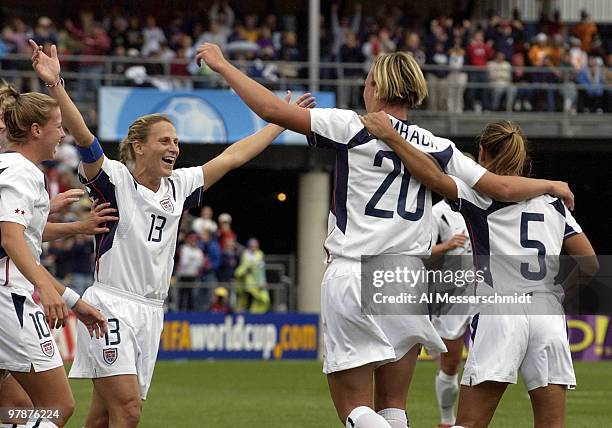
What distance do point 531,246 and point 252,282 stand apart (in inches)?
717

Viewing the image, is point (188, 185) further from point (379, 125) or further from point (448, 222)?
point (448, 222)

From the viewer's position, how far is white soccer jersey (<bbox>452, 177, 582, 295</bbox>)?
662cm

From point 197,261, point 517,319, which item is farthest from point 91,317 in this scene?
point 197,261

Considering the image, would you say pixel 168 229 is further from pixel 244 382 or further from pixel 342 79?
pixel 342 79

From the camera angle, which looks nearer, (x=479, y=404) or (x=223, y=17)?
(x=479, y=404)

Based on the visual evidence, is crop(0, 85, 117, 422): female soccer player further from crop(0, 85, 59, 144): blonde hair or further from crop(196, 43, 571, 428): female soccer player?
crop(196, 43, 571, 428): female soccer player

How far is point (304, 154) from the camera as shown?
1040 inches

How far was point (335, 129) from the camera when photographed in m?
6.22

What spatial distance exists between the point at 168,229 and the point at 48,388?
1.18 meters

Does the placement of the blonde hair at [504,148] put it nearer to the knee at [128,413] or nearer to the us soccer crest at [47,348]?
the knee at [128,413]

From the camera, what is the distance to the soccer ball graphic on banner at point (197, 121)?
81.4 ft

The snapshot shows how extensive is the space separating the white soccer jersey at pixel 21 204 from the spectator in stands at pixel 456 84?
19.6 metres

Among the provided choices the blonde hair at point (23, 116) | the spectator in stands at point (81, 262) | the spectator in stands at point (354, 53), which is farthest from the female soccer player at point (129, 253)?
the spectator in stands at point (354, 53)

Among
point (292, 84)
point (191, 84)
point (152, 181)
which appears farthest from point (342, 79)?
point (152, 181)
